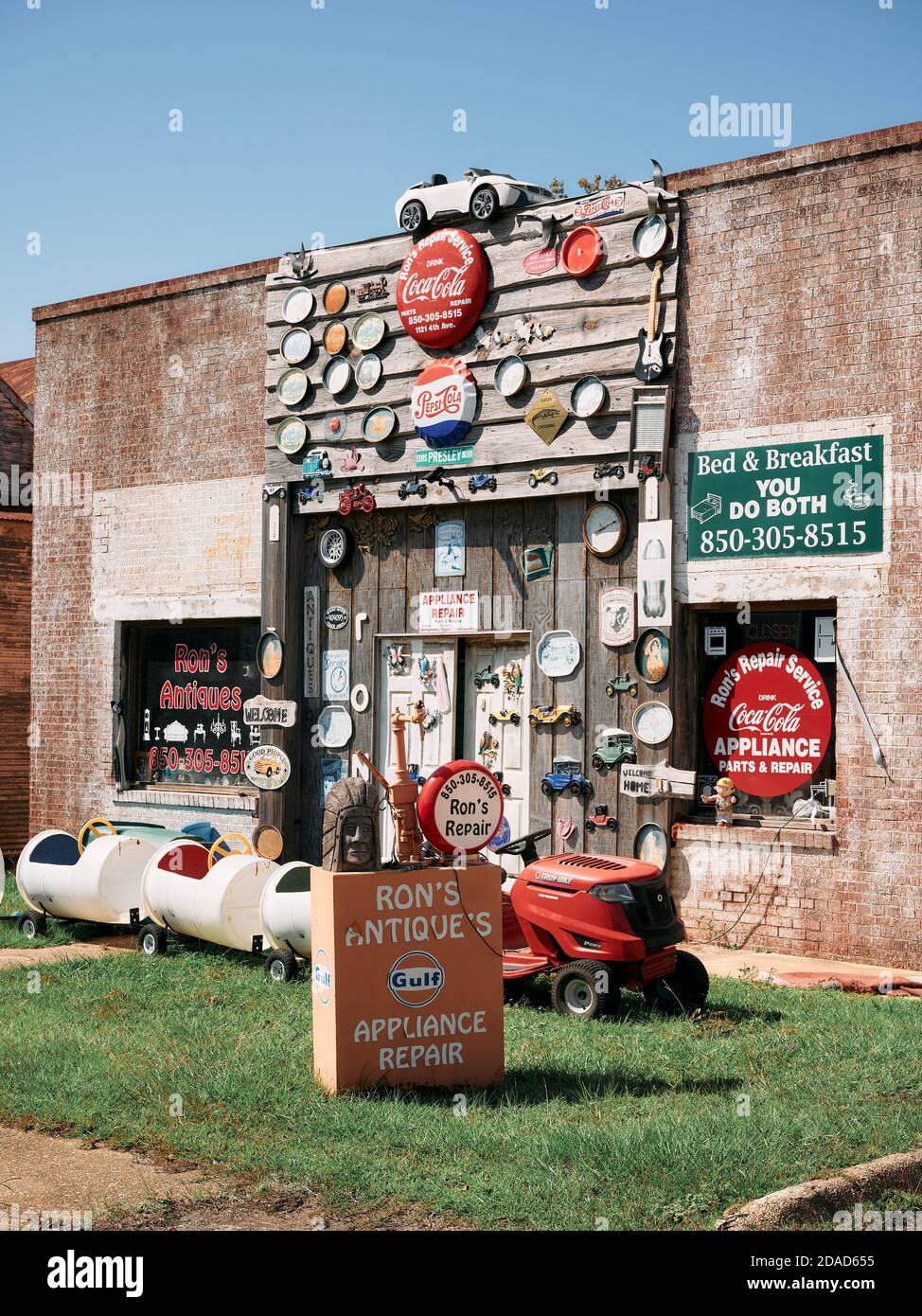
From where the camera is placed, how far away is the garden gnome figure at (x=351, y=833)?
260 inches

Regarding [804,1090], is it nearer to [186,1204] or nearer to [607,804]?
[186,1204]

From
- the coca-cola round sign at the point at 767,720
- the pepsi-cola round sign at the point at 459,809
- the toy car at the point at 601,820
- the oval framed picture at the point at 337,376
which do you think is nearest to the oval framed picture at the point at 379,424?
the oval framed picture at the point at 337,376

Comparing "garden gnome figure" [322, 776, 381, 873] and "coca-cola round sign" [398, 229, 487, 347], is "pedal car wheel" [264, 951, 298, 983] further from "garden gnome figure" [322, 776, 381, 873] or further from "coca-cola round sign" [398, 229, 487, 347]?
"coca-cola round sign" [398, 229, 487, 347]

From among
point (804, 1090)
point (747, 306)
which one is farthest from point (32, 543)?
point (804, 1090)

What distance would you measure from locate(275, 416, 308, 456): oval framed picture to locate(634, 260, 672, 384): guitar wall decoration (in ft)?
12.6

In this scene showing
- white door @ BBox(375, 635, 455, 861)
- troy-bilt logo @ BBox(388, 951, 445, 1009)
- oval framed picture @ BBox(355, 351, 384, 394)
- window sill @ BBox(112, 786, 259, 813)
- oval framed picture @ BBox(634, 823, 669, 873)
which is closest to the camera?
troy-bilt logo @ BBox(388, 951, 445, 1009)

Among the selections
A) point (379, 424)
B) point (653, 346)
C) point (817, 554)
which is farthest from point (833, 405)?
point (379, 424)

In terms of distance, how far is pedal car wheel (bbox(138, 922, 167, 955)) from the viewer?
1048 centimetres

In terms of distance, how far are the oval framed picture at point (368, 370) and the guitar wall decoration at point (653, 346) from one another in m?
2.93

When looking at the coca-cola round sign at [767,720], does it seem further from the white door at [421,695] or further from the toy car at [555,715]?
the white door at [421,695]

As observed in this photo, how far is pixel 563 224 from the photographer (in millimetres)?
11953

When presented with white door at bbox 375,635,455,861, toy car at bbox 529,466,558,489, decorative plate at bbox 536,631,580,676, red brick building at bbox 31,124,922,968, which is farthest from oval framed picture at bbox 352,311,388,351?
decorative plate at bbox 536,631,580,676

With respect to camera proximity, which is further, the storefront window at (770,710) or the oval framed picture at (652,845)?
the oval framed picture at (652,845)

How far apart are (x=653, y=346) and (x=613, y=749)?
3.34 meters
